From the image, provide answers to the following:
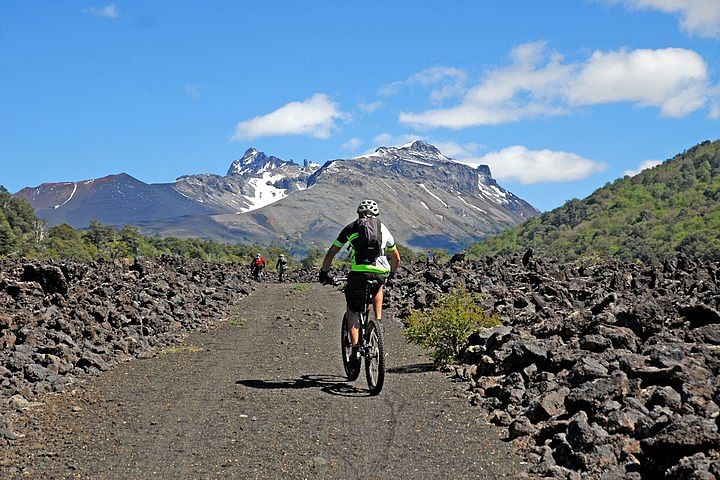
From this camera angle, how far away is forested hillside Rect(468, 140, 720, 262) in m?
73.1

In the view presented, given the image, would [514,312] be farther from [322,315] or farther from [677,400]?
[677,400]

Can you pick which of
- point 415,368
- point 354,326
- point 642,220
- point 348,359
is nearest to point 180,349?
point 415,368

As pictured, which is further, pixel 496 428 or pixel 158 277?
pixel 158 277

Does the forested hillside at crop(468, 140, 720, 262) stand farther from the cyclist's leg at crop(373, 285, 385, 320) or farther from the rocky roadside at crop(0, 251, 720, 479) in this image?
the cyclist's leg at crop(373, 285, 385, 320)

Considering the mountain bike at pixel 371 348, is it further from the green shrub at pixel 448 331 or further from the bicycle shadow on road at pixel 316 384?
the green shrub at pixel 448 331

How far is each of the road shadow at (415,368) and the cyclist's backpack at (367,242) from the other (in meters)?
2.80

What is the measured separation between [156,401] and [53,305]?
6718 millimetres

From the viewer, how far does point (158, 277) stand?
79.9 feet

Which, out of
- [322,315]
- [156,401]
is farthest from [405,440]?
[322,315]

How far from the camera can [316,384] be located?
34.5 feet

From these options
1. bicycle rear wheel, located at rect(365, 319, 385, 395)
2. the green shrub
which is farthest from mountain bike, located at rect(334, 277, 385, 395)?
the green shrub

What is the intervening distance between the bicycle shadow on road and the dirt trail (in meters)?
0.01

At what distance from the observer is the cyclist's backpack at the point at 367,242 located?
970 cm

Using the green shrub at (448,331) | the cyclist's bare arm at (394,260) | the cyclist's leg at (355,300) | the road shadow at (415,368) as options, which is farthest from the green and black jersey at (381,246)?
the green shrub at (448,331)
